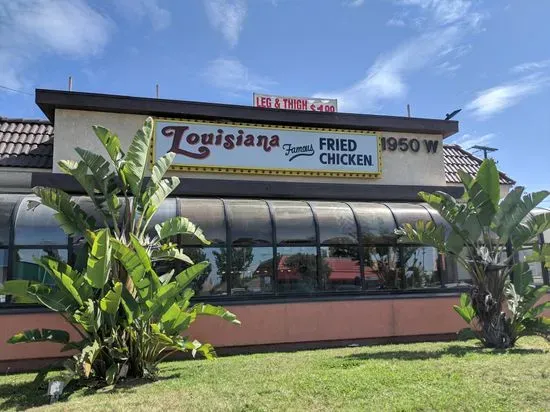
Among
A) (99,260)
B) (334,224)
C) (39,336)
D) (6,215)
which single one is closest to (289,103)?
(334,224)

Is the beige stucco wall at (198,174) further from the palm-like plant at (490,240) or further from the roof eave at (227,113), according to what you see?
the palm-like plant at (490,240)

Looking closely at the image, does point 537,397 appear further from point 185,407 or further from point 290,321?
point 290,321

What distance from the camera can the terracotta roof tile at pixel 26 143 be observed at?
37.3 ft

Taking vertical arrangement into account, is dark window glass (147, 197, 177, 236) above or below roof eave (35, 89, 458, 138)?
below

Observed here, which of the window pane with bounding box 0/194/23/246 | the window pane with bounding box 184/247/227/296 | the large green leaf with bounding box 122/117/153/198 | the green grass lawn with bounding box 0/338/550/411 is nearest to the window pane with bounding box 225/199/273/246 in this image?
the window pane with bounding box 184/247/227/296

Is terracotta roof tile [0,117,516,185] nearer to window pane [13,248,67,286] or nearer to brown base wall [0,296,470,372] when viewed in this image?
window pane [13,248,67,286]

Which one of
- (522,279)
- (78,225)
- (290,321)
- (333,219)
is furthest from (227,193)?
A: (522,279)

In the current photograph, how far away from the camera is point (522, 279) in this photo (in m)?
10.4

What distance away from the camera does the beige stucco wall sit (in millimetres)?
11258

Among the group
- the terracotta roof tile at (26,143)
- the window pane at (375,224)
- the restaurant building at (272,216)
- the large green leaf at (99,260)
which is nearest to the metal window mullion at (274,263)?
the restaurant building at (272,216)

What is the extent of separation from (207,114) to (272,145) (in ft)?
5.91

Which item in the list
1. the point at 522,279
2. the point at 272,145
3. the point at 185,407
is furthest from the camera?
the point at 272,145

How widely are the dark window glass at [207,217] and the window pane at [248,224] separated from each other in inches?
8.8

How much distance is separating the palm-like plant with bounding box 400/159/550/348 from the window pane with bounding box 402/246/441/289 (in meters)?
1.96
